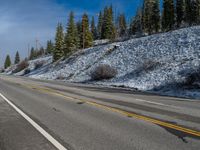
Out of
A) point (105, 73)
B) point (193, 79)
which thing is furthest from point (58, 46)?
point (193, 79)

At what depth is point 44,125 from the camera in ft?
25.2

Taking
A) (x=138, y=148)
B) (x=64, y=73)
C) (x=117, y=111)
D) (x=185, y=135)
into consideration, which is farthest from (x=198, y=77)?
(x=64, y=73)

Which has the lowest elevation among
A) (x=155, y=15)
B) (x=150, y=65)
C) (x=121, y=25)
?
(x=150, y=65)

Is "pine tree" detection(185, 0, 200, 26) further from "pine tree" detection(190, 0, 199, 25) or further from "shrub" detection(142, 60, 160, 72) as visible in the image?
"shrub" detection(142, 60, 160, 72)

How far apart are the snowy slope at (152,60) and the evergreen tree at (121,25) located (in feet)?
198

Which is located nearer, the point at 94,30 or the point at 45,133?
the point at 45,133

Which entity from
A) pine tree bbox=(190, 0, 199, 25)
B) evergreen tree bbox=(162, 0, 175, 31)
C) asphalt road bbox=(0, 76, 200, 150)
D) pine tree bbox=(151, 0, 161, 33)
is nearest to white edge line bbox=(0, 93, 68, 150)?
asphalt road bbox=(0, 76, 200, 150)

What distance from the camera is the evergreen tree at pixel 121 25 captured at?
106250 millimetres

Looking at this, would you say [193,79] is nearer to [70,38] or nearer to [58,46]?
[70,38]

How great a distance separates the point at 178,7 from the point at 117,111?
58.8 meters

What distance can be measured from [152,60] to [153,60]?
0.12m

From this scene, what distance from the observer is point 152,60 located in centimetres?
3203

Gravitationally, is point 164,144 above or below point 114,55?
below

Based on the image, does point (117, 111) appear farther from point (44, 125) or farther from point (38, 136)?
point (38, 136)
